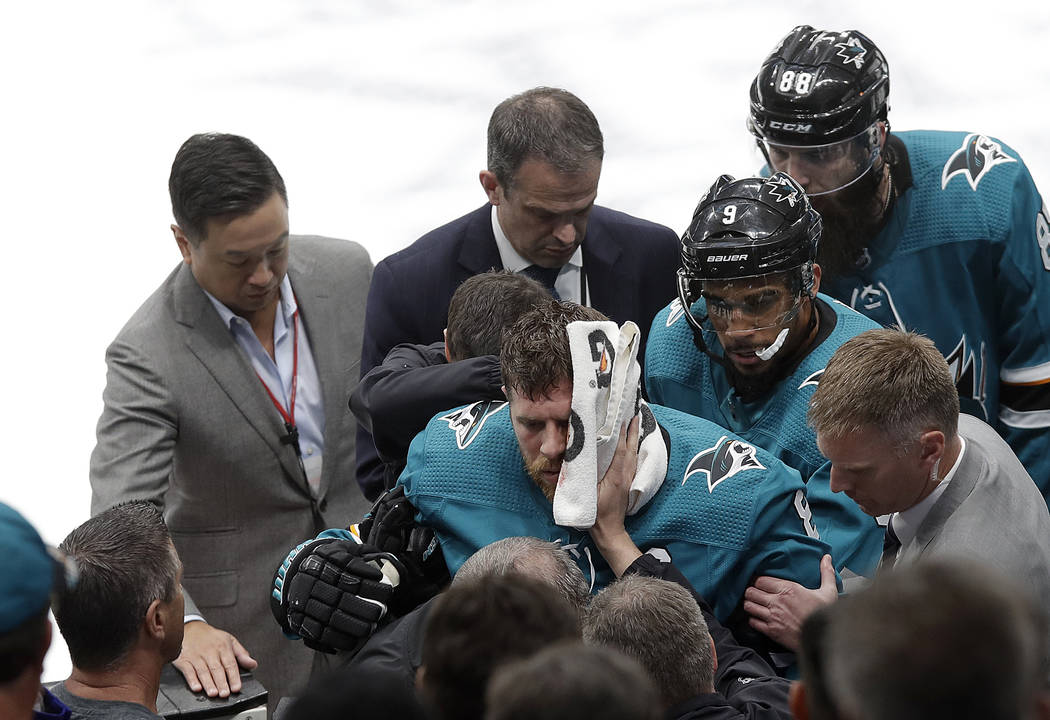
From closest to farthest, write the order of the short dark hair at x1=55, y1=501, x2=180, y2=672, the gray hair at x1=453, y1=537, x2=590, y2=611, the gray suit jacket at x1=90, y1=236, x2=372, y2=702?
the gray hair at x1=453, y1=537, x2=590, y2=611, the short dark hair at x1=55, y1=501, x2=180, y2=672, the gray suit jacket at x1=90, y1=236, x2=372, y2=702

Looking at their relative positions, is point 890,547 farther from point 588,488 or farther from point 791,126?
point 791,126

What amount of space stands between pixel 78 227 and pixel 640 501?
395 cm

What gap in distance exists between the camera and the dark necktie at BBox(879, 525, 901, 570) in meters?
2.37

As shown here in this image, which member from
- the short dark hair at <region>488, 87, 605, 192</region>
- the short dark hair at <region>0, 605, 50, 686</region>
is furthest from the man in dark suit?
the short dark hair at <region>0, 605, 50, 686</region>

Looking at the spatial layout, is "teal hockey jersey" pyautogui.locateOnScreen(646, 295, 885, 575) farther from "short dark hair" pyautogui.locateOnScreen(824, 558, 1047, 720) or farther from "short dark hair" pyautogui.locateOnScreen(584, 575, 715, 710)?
"short dark hair" pyautogui.locateOnScreen(824, 558, 1047, 720)

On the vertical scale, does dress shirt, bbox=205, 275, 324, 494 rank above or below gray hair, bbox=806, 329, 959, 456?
below

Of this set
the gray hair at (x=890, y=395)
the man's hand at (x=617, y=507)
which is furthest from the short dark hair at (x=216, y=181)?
the gray hair at (x=890, y=395)

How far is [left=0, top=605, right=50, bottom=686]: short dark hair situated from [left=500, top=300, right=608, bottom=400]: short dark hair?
0.93 metres

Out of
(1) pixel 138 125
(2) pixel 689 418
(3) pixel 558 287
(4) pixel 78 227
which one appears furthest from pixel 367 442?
(1) pixel 138 125

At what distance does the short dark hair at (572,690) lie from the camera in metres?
1.24

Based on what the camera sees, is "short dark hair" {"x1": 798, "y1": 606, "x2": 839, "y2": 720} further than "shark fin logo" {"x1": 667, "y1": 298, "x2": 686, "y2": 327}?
No

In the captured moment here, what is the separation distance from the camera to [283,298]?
346cm

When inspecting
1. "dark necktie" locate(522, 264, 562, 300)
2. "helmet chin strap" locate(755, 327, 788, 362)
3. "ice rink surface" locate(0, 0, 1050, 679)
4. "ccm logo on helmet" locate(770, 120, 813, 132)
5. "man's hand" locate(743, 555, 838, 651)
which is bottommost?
"ice rink surface" locate(0, 0, 1050, 679)

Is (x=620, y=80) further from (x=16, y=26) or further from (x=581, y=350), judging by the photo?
(x=581, y=350)
